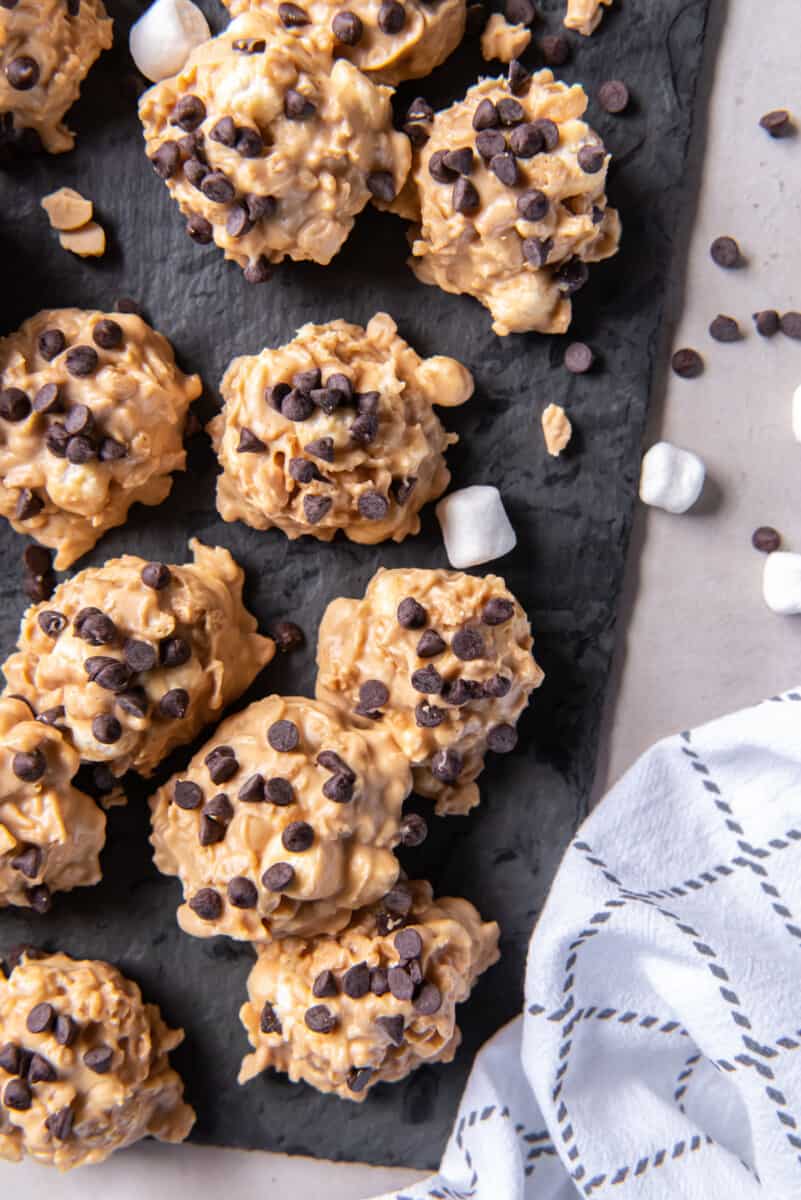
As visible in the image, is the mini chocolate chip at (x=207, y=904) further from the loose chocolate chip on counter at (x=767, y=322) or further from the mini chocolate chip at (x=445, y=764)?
the loose chocolate chip on counter at (x=767, y=322)

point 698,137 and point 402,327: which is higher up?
point 698,137

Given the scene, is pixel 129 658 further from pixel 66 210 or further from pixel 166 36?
pixel 166 36

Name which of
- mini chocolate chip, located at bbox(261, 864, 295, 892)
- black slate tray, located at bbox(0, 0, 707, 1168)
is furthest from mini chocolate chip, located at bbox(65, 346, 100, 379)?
mini chocolate chip, located at bbox(261, 864, 295, 892)

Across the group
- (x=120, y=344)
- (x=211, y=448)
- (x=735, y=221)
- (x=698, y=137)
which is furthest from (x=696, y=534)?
(x=120, y=344)

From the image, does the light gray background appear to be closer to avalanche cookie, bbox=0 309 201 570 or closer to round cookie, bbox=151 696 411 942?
round cookie, bbox=151 696 411 942

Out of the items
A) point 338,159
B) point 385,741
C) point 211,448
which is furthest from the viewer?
point 211,448

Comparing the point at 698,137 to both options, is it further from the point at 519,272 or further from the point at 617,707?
the point at 617,707
